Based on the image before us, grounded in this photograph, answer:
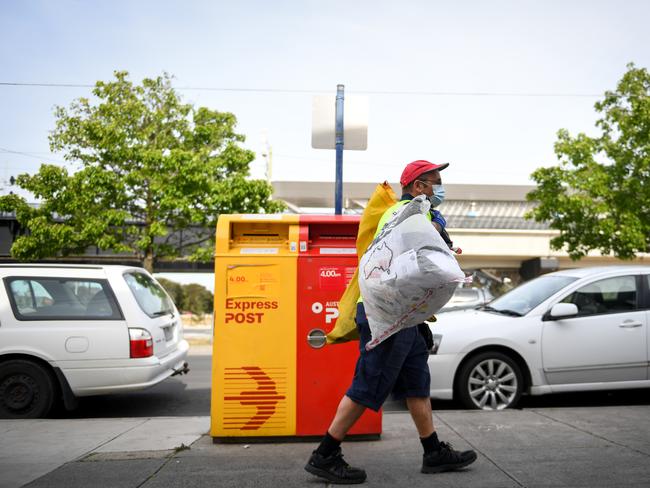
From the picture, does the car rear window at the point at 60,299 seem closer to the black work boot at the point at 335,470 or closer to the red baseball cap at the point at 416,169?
the black work boot at the point at 335,470

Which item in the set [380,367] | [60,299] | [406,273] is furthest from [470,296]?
[406,273]

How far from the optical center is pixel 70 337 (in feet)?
20.9

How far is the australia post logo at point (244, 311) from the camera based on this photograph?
4.54 m

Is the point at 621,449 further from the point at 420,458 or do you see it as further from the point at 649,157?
the point at 649,157

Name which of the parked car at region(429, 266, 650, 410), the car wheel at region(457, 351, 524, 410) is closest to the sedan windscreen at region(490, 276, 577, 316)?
the parked car at region(429, 266, 650, 410)

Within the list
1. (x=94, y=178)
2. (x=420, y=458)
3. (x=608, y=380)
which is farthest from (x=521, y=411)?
(x=94, y=178)

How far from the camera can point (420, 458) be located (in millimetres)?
4082

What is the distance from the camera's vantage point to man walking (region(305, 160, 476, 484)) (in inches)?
140

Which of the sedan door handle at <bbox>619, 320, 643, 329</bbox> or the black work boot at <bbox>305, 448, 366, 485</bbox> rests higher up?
the sedan door handle at <bbox>619, 320, 643, 329</bbox>

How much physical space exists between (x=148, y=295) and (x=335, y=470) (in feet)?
14.2

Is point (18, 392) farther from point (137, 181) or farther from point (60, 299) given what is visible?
point (137, 181)

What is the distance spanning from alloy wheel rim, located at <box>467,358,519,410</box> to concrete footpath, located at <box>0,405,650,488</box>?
0.77 m

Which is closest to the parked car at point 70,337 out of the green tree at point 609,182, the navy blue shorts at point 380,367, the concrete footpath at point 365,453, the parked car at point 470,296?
the concrete footpath at point 365,453

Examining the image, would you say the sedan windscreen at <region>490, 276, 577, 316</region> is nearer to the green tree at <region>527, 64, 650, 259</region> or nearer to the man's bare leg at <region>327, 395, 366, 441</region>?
the man's bare leg at <region>327, 395, 366, 441</region>
